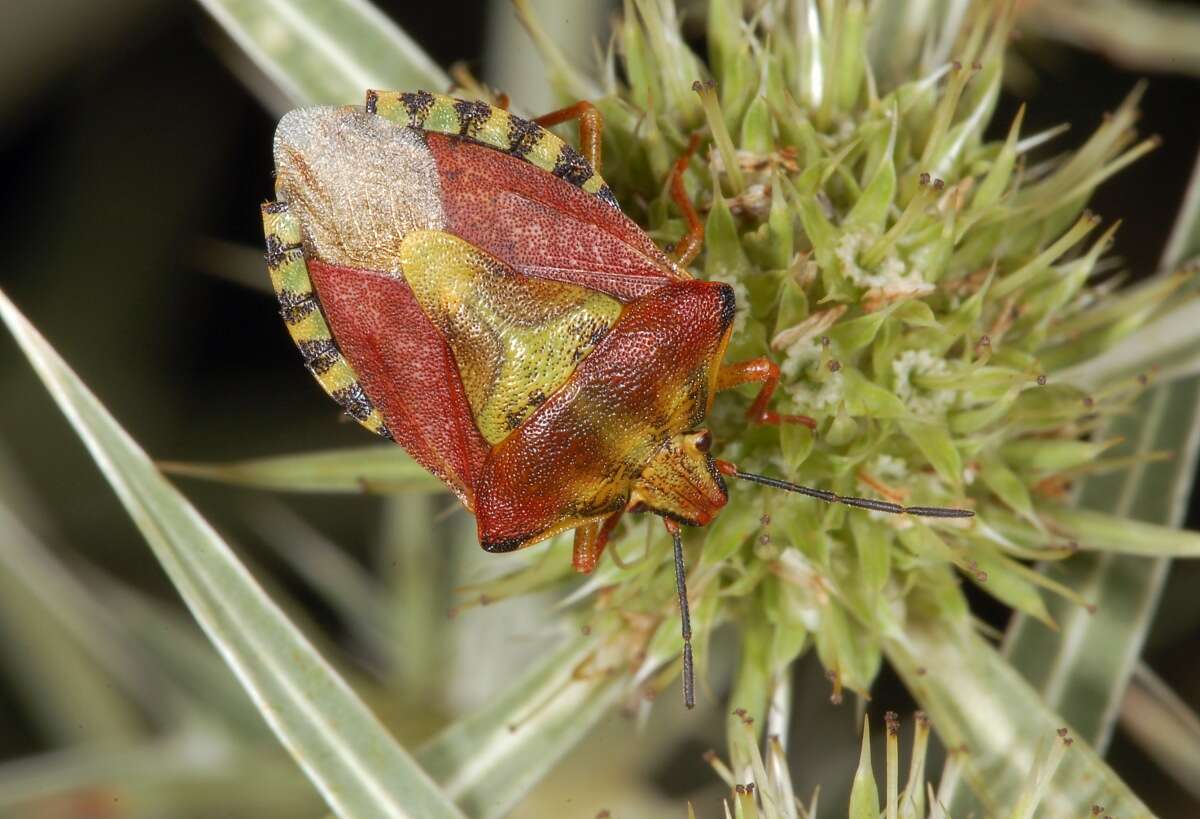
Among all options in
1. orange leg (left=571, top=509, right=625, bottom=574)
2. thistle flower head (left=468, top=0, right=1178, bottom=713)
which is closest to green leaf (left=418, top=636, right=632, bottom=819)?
thistle flower head (left=468, top=0, right=1178, bottom=713)

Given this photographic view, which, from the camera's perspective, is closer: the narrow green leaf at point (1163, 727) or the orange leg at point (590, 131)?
the orange leg at point (590, 131)

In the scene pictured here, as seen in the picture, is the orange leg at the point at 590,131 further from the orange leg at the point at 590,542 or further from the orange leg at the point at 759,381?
the orange leg at the point at 590,542

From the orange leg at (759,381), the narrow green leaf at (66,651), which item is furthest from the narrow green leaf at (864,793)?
the narrow green leaf at (66,651)

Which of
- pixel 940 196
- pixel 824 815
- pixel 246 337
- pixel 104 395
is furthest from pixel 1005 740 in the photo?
pixel 104 395

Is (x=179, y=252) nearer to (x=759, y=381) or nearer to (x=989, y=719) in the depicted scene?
(x=759, y=381)

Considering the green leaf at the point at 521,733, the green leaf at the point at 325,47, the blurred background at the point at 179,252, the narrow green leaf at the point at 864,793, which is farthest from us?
the blurred background at the point at 179,252

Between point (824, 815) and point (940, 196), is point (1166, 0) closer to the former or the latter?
point (940, 196)

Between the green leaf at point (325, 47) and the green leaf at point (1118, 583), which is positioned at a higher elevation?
the green leaf at point (325, 47)
